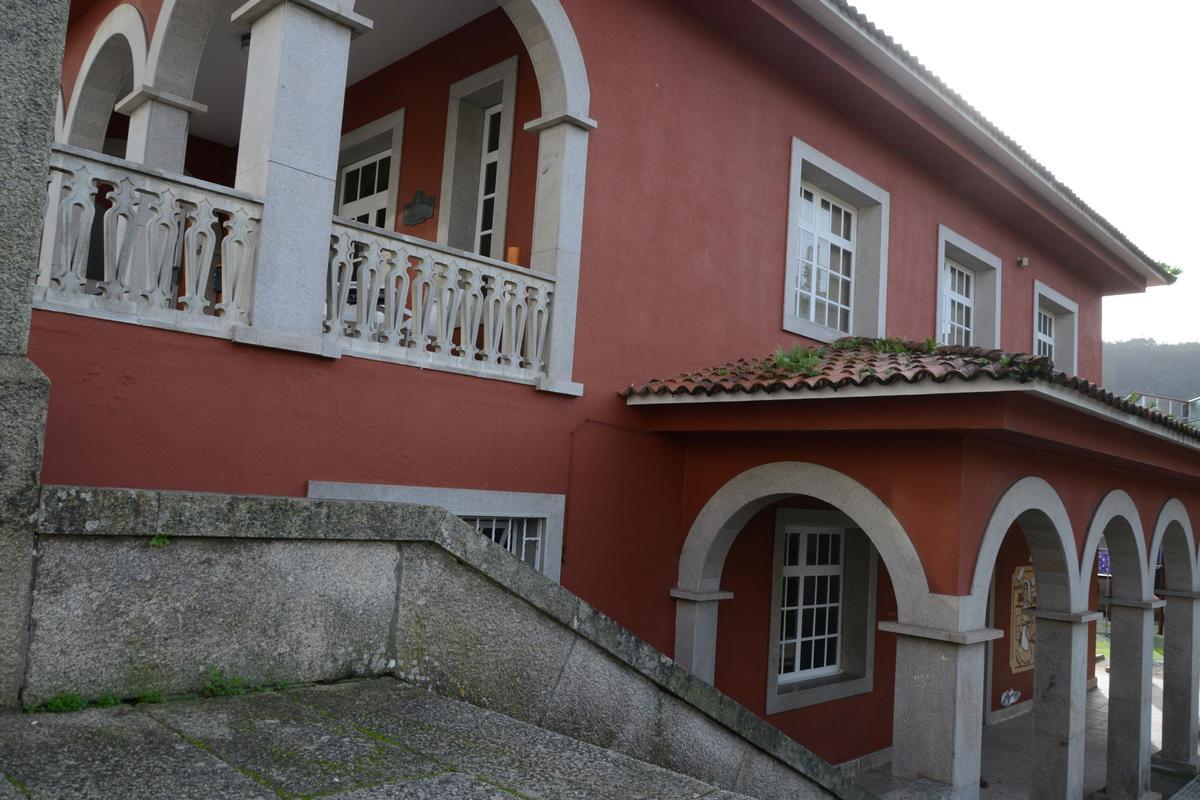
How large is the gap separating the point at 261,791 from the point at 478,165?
6.92 meters

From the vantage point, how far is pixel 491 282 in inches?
257

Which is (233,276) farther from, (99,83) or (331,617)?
(99,83)

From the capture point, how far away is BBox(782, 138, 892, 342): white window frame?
9695mm

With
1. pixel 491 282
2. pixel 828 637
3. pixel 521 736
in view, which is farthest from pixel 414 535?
pixel 828 637

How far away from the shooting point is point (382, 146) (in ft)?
32.2

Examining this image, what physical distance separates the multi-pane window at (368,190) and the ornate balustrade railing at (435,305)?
2.65m

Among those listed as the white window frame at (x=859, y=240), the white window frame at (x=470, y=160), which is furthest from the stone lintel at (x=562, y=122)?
the white window frame at (x=859, y=240)

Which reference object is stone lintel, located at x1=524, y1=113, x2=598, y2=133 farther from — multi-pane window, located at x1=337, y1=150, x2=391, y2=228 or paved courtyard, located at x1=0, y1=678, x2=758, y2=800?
paved courtyard, located at x1=0, y1=678, x2=758, y2=800

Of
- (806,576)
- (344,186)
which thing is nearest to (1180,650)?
(806,576)

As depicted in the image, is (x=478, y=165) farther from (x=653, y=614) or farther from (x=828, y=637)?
(x=828, y=637)

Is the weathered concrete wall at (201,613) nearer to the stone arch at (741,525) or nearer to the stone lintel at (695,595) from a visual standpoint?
the stone arch at (741,525)

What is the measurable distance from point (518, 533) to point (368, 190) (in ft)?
15.4

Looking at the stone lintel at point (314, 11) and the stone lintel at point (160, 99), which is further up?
the stone lintel at point (314, 11)

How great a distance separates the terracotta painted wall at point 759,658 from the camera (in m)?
8.57
